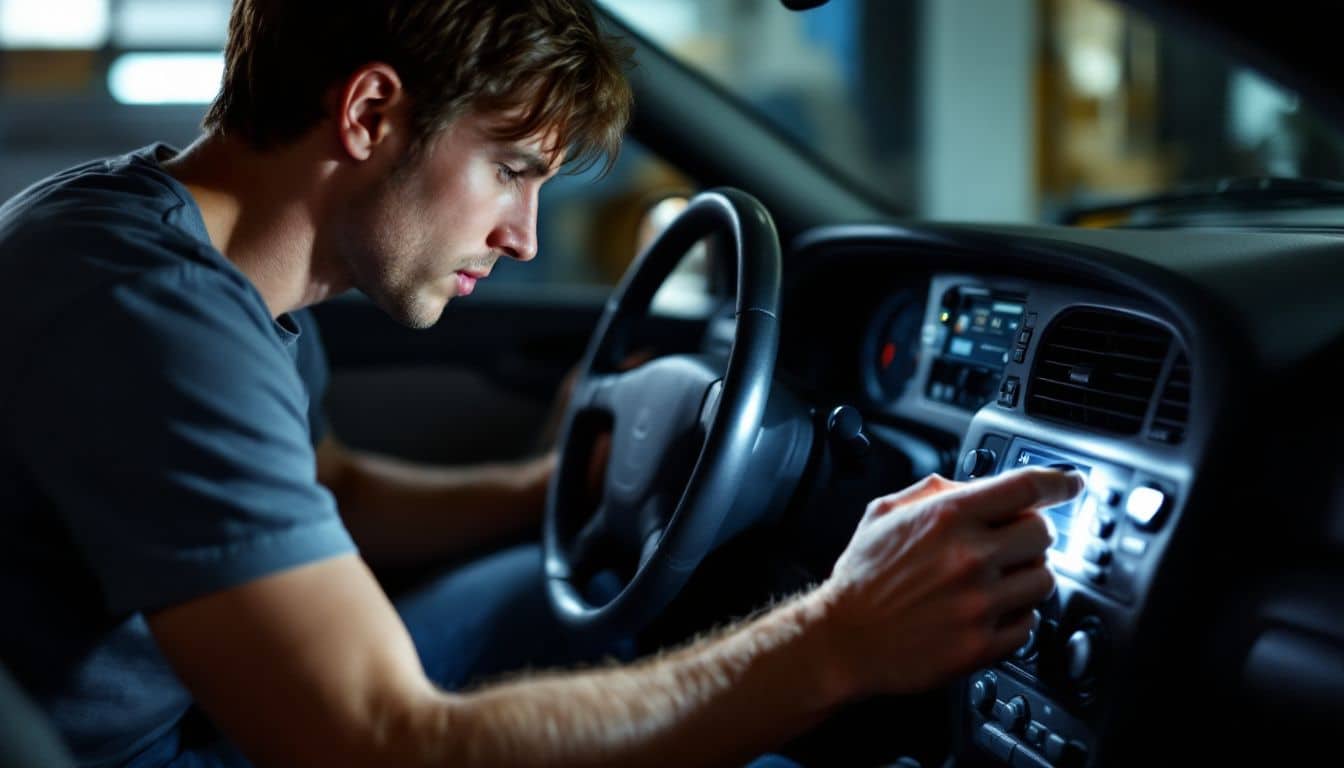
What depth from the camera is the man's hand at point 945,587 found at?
893 millimetres

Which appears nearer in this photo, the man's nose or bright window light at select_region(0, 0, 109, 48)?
the man's nose

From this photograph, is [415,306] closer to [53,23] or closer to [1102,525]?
[1102,525]

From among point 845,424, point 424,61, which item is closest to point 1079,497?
point 845,424

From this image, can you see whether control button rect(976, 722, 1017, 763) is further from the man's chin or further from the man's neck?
the man's neck

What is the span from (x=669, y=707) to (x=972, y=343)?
0.67 meters

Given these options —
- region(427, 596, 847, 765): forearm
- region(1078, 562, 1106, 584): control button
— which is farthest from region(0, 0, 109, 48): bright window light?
region(1078, 562, 1106, 584): control button

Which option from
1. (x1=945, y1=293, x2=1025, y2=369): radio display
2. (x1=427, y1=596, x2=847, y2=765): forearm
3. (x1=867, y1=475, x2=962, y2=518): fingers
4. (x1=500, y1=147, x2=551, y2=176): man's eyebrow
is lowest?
(x1=427, y1=596, x2=847, y2=765): forearm

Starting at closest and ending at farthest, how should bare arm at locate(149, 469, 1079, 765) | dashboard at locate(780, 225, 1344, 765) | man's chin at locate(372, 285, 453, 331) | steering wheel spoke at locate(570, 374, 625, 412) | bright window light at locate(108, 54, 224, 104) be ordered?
bare arm at locate(149, 469, 1079, 765)
dashboard at locate(780, 225, 1344, 765)
man's chin at locate(372, 285, 453, 331)
steering wheel spoke at locate(570, 374, 625, 412)
bright window light at locate(108, 54, 224, 104)

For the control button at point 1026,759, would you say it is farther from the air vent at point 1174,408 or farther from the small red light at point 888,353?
the small red light at point 888,353

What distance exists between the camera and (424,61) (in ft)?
3.48

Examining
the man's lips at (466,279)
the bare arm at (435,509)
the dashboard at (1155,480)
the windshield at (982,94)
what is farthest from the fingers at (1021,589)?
the windshield at (982,94)

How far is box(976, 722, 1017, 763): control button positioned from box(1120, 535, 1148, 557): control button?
0.21 meters

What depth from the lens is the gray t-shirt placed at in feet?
2.70

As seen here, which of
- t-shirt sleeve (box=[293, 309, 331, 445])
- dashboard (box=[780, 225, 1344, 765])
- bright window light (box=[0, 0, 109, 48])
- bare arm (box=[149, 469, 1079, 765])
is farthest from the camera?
bright window light (box=[0, 0, 109, 48])
